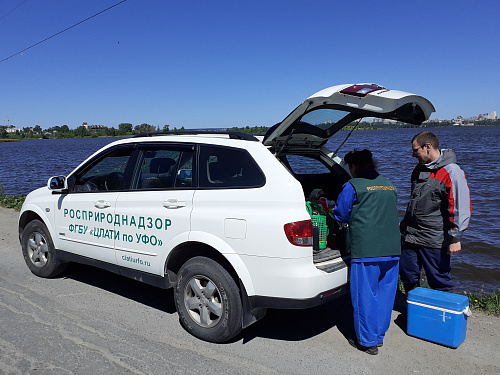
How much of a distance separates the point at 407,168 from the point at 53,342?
24.4 m

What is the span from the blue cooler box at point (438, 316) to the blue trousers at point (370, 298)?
1.35 ft

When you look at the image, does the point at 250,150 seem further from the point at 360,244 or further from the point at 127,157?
the point at 127,157

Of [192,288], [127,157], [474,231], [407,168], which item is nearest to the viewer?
[192,288]

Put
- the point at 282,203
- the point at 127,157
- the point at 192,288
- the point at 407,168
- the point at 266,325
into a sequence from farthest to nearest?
the point at 407,168 → the point at 127,157 → the point at 266,325 → the point at 192,288 → the point at 282,203

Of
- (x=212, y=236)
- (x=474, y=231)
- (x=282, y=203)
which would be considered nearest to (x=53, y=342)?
(x=212, y=236)

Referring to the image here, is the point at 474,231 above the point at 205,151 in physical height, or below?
below

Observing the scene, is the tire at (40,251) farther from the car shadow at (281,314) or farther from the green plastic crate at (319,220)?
the green plastic crate at (319,220)

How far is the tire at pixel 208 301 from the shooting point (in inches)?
152

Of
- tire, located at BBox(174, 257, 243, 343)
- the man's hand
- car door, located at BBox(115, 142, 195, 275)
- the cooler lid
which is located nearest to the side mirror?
car door, located at BBox(115, 142, 195, 275)

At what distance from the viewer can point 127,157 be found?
4961 millimetres

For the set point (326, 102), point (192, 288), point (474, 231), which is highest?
point (326, 102)

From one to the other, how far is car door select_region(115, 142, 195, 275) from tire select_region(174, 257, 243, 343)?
1.02 ft

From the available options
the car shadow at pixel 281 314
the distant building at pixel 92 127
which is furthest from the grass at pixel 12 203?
the distant building at pixel 92 127

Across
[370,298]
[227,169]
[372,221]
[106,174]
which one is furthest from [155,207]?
[370,298]
